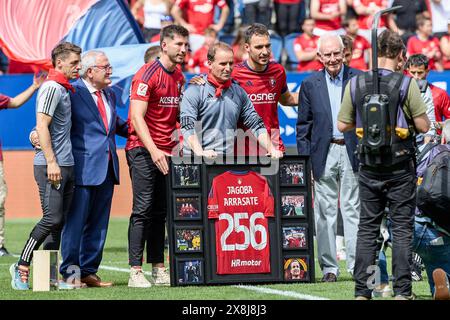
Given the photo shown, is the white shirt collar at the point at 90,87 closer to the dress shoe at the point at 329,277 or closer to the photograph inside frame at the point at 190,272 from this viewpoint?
the photograph inside frame at the point at 190,272

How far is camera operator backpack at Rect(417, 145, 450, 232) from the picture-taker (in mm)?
8766

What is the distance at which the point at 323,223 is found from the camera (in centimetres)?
1102

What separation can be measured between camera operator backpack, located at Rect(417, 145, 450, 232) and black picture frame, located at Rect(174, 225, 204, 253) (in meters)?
2.07

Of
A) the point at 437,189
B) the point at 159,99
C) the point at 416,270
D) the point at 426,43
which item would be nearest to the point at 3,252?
the point at 159,99

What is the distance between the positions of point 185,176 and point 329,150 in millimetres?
1650

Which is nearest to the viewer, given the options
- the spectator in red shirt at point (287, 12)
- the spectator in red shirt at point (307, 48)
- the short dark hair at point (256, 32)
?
the short dark hair at point (256, 32)

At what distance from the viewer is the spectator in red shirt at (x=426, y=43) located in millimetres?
19609

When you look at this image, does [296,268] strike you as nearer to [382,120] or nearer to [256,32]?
[256,32]

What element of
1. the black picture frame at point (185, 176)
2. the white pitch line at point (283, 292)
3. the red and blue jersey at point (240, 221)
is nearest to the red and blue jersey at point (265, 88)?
the red and blue jersey at point (240, 221)

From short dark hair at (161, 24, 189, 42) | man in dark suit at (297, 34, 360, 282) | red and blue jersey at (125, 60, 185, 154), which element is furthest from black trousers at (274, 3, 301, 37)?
short dark hair at (161, 24, 189, 42)

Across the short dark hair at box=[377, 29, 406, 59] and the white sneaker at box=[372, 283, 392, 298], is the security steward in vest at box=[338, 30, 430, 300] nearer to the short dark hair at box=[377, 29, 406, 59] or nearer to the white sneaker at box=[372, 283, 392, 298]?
the short dark hair at box=[377, 29, 406, 59]

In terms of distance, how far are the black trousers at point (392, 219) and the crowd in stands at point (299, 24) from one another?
10805 mm
